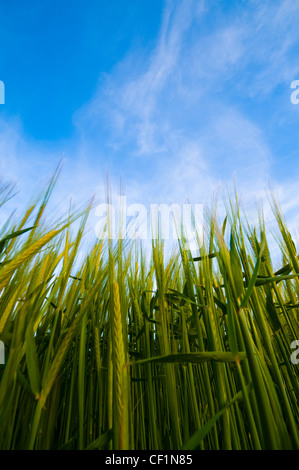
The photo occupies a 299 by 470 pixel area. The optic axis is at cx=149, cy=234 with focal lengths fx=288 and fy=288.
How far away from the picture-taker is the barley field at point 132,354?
52 centimetres

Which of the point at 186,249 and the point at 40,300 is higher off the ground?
the point at 186,249

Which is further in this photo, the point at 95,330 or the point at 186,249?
the point at 186,249

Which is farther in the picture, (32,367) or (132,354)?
(132,354)

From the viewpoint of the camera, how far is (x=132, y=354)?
0.87 m

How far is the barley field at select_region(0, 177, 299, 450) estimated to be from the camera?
523mm

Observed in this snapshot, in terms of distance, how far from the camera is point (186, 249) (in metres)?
0.95

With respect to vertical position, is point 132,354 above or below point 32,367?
above

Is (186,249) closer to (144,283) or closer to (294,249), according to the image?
(144,283)

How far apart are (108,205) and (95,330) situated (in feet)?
1.16
